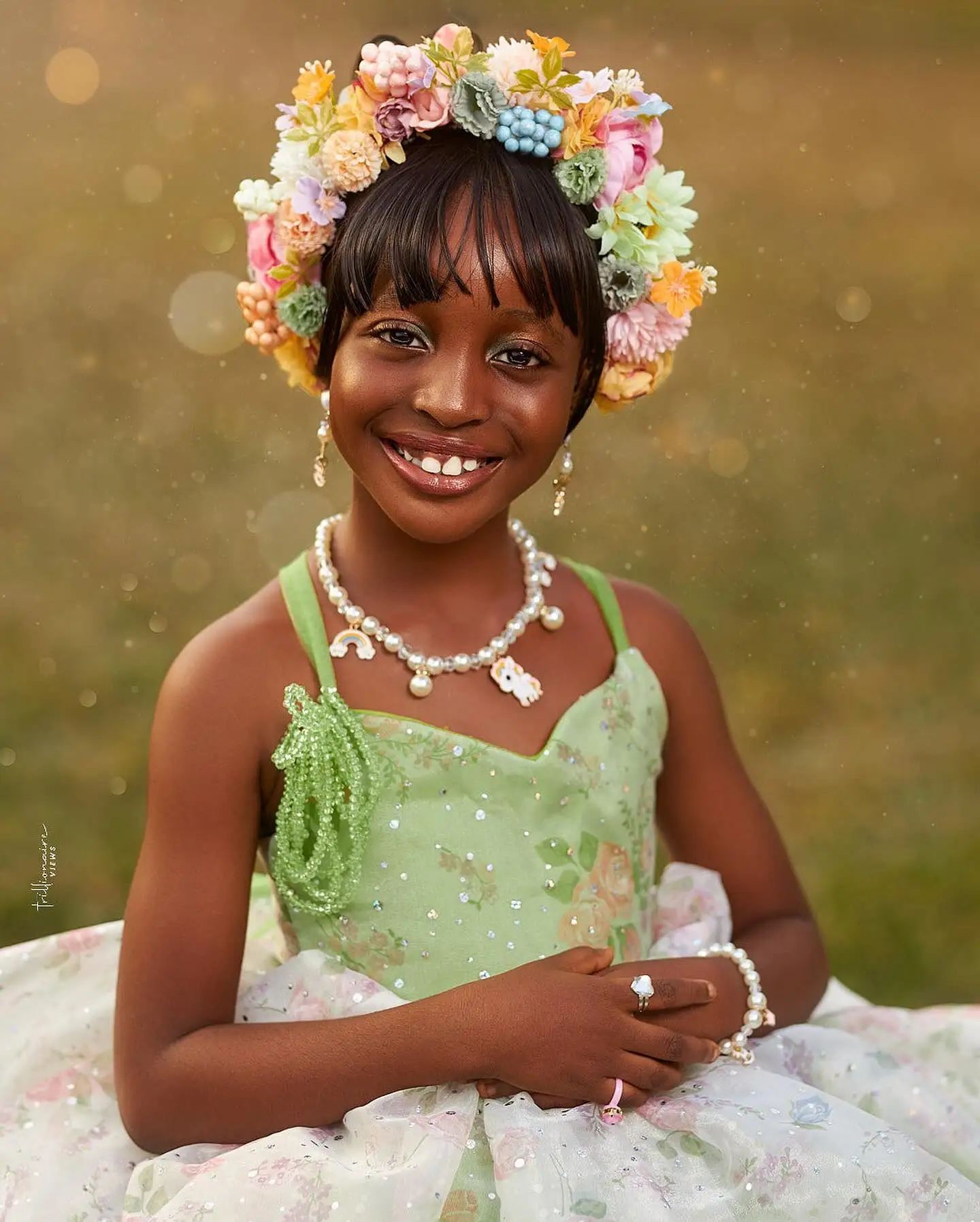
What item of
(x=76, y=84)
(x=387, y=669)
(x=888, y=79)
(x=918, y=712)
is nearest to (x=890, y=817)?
(x=918, y=712)

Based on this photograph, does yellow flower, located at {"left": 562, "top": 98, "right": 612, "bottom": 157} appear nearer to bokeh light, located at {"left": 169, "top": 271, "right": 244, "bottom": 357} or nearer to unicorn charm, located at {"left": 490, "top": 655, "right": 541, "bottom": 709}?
unicorn charm, located at {"left": 490, "top": 655, "right": 541, "bottom": 709}

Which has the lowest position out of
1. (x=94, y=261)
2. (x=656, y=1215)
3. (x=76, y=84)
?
(x=656, y=1215)

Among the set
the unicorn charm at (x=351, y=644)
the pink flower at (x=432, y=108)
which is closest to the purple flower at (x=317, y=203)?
the pink flower at (x=432, y=108)

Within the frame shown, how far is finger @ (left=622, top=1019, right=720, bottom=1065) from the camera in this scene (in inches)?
60.3

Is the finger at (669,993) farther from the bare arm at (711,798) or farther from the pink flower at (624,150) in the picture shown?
the pink flower at (624,150)

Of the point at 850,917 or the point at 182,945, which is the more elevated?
the point at 182,945

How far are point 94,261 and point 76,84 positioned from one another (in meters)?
0.48

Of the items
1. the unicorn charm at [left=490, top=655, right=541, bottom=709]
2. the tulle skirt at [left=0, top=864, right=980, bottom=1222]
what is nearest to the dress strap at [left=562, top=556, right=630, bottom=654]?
the unicorn charm at [left=490, top=655, right=541, bottom=709]

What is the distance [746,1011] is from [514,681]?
467 mm

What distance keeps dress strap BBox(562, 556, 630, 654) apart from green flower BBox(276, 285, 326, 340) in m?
0.46

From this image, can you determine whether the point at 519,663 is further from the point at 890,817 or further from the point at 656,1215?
the point at 890,817

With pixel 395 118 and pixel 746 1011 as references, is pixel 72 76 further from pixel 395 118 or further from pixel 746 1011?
pixel 746 1011

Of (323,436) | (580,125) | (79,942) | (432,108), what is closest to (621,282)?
(580,125)

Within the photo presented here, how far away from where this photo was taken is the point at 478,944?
1.66 m
